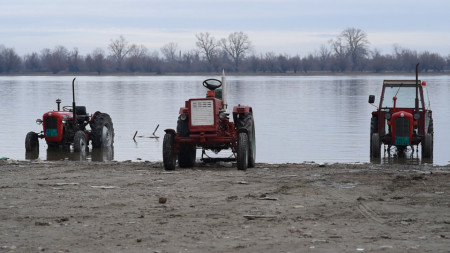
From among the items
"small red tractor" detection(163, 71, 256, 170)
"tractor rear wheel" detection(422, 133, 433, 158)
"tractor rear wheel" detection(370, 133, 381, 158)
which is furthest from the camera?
"tractor rear wheel" detection(370, 133, 381, 158)

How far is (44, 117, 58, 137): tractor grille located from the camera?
19484mm

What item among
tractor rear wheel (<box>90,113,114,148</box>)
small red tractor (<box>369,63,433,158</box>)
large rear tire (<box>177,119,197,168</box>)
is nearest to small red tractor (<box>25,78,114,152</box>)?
tractor rear wheel (<box>90,113,114,148</box>)

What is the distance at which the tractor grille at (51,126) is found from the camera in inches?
767

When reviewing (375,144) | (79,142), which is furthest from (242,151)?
(79,142)

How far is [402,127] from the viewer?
18.0 metres

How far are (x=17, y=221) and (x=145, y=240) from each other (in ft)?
6.13

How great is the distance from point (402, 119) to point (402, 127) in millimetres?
178

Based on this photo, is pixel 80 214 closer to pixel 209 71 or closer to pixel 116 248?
pixel 116 248

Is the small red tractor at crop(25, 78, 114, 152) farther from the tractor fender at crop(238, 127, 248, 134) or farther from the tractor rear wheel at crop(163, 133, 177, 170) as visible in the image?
the tractor fender at crop(238, 127, 248, 134)

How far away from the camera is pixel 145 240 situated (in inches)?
314

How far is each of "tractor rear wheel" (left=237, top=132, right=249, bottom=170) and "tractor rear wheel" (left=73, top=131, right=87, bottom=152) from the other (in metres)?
6.08

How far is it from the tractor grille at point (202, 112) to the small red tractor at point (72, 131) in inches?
224

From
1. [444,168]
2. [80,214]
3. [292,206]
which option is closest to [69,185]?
[80,214]

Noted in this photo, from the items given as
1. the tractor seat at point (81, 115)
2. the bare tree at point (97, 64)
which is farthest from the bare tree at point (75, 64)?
the tractor seat at point (81, 115)
